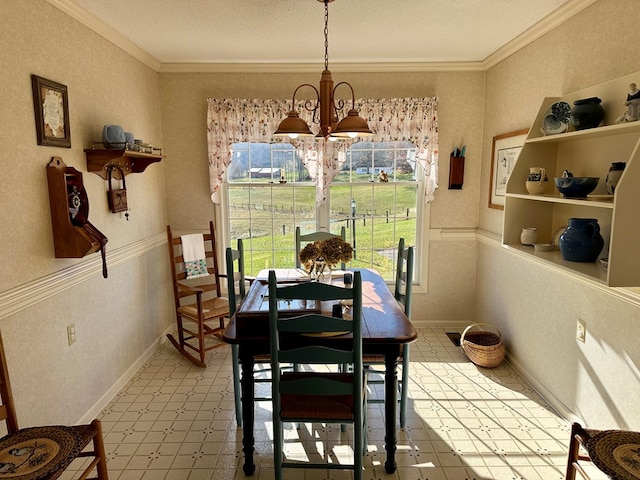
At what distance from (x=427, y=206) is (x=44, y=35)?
3237mm

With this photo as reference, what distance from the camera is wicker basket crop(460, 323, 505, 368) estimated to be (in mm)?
3365

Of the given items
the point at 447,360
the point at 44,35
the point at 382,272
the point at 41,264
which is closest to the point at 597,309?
the point at 447,360

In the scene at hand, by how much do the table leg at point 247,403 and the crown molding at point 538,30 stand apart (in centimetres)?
274

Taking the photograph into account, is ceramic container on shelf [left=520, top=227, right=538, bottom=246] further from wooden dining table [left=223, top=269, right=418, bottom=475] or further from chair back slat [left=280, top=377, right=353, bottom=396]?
chair back slat [left=280, top=377, right=353, bottom=396]

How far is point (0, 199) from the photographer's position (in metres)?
2.03

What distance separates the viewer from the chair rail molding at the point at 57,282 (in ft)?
6.76

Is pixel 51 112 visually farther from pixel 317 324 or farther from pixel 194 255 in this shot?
pixel 317 324

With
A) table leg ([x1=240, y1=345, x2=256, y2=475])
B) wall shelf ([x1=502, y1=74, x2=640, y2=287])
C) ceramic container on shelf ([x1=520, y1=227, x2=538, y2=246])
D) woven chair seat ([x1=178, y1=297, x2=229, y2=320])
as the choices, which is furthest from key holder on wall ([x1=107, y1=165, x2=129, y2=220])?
ceramic container on shelf ([x1=520, y1=227, x2=538, y2=246])

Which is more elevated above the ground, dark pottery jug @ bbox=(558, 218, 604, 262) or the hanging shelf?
the hanging shelf

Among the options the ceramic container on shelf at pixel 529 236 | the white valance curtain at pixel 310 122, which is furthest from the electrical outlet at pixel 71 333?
the ceramic container on shelf at pixel 529 236

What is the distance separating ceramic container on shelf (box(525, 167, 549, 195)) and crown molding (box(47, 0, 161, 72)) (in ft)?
9.59

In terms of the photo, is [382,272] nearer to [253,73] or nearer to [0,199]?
[253,73]

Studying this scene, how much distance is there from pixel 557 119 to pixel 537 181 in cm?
36

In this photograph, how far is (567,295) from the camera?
2.69 m
